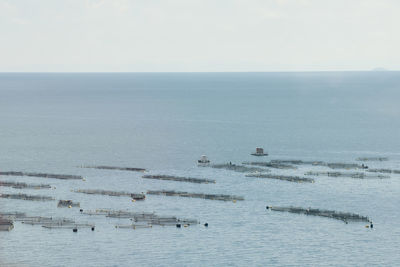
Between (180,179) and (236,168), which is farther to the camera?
(236,168)

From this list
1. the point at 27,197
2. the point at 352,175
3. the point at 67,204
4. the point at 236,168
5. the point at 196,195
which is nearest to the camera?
the point at 67,204

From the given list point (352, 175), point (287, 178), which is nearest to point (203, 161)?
point (287, 178)

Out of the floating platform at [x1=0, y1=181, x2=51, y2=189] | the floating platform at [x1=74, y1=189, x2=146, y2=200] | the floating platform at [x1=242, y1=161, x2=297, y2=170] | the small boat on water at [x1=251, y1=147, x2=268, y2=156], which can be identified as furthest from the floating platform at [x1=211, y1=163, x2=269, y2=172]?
the floating platform at [x1=0, y1=181, x2=51, y2=189]

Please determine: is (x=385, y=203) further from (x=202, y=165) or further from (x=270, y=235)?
(x=202, y=165)

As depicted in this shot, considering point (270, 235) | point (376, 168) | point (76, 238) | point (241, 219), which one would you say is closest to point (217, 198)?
point (241, 219)

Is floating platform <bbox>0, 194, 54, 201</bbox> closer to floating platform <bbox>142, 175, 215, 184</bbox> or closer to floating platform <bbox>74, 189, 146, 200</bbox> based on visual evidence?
floating platform <bbox>74, 189, 146, 200</bbox>

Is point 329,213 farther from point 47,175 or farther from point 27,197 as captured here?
point 47,175

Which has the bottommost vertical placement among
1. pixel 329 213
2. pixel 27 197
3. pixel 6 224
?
pixel 6 224

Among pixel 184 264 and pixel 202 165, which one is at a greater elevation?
pixel 202 165

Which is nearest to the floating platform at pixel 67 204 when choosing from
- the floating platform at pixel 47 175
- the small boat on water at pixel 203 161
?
the floating platform at pixel 47 175

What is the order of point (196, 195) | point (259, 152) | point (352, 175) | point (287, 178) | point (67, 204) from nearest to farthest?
point (67, 204)
point (196, 195)
point (287, 178)
point (352, 175)
point (259, 152)

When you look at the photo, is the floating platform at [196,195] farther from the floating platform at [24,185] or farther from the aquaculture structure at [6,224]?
the aquaculture structure at [6,224]
